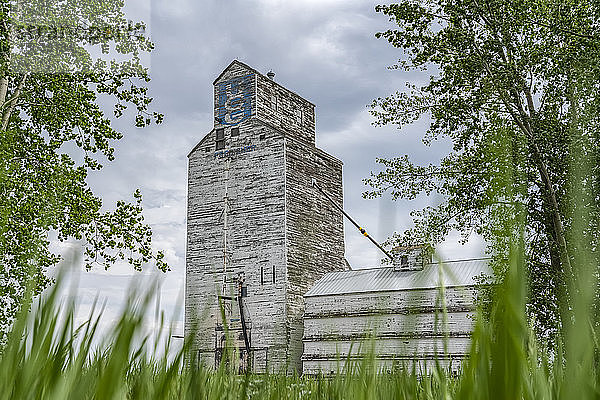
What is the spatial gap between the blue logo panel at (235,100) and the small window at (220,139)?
0.34 meters

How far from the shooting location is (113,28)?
12.1 metres

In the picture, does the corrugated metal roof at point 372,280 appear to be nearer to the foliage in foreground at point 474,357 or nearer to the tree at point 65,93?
the tree at point 65,93

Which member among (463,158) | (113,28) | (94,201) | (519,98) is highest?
(113,28)

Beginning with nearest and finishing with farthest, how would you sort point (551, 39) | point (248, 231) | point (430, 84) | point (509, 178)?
point (509, 178) → point (551, 39) → point (430, 84) → point (248, 231)

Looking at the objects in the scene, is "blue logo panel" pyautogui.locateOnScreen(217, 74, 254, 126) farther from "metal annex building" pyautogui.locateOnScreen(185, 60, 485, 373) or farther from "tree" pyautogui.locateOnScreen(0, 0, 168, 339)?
"tree" pyautogui.locateOnScreen(0, 0, 168, 339)

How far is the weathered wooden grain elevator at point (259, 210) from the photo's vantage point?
20.0 metres

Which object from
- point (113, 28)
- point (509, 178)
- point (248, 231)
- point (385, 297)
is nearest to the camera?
point (509, 178)

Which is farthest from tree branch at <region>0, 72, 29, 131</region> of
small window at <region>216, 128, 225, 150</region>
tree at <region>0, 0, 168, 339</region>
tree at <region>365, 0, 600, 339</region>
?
small window at <region>216, 128, 225, 150</region>

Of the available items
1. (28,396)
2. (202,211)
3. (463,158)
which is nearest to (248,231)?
(202,211)

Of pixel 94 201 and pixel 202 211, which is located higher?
pixel 202 211

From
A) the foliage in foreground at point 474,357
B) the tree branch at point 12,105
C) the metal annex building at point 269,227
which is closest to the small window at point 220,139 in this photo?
the metal annex building at point 269,227

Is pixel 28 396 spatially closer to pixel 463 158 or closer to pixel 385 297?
pixel 385 297

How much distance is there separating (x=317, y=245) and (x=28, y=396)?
2068cm

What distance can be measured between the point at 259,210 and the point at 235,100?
169 inches
